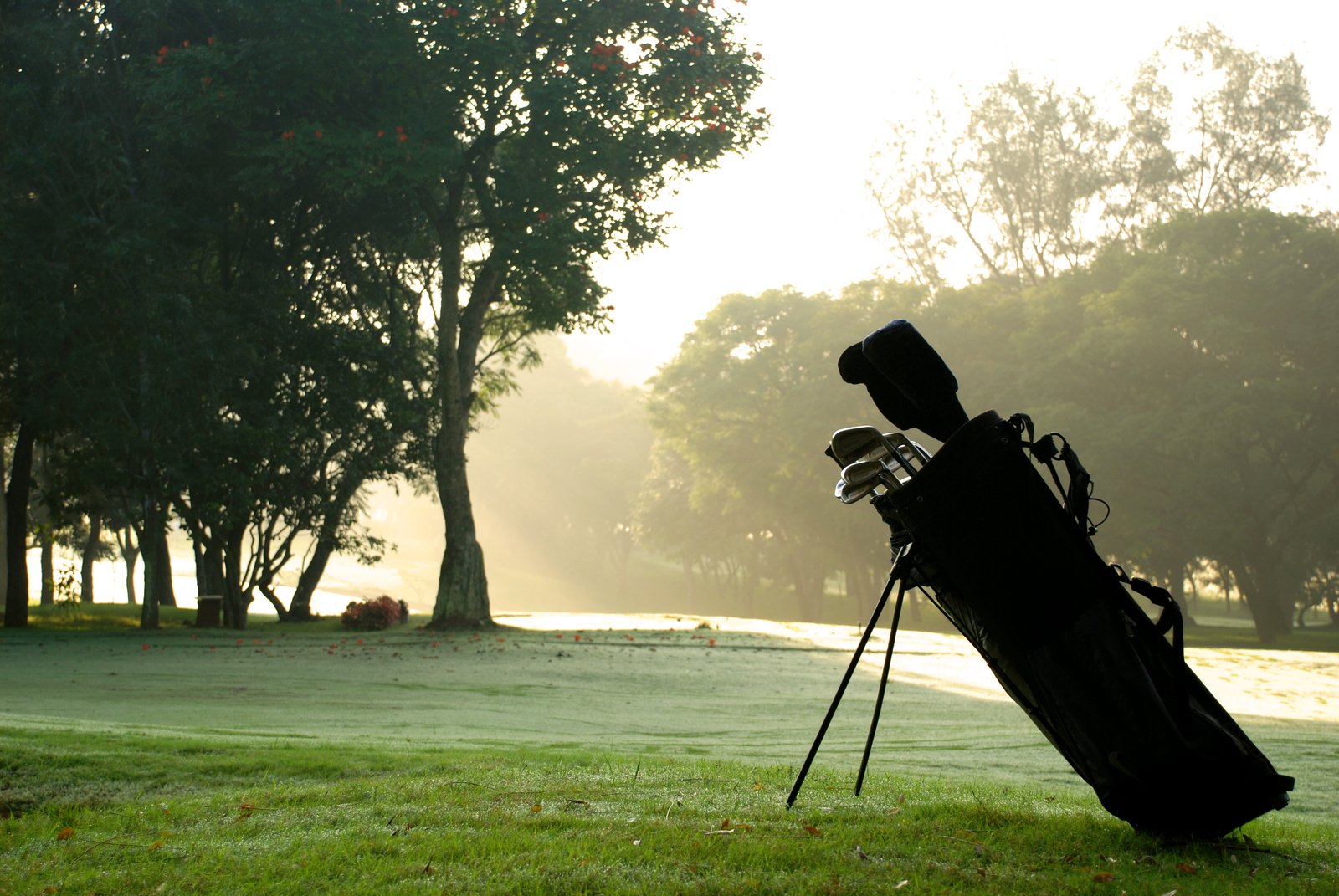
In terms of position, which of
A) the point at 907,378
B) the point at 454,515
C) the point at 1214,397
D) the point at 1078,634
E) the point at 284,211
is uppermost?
the point at 284,211

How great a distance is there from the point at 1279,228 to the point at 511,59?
2565 centimetres

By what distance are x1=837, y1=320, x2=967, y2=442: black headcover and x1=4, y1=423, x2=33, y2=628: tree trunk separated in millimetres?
26063

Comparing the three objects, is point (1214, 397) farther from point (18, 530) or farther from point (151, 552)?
point (18, 530)

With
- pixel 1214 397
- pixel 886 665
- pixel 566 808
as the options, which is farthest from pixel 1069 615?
pixel 1214 397

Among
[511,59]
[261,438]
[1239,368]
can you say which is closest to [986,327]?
[1239,368]

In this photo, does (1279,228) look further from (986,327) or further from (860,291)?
(860,291)

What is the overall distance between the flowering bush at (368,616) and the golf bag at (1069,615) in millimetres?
25769

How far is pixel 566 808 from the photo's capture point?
492cm

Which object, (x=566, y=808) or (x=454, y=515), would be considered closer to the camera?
(x=566, y=808)

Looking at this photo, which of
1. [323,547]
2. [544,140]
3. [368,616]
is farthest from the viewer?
[323,547]

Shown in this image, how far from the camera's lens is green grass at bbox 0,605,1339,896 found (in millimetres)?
3822

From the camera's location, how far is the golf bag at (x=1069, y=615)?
12.8 ft

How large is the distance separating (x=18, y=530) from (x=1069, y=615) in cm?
2708

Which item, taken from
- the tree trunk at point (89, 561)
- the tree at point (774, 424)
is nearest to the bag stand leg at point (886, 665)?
the tree trunk at point (89, 561)
